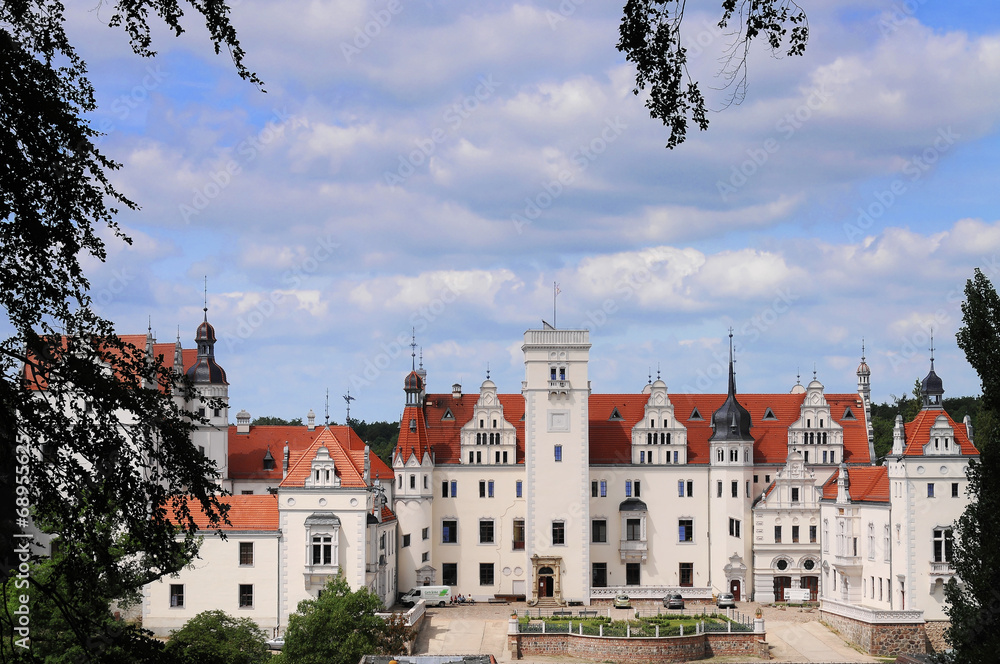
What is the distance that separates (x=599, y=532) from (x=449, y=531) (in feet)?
27.6

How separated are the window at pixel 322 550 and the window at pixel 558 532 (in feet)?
45.8

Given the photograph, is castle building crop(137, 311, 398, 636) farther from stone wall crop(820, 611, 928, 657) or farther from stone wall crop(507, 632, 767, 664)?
stone wall crop(820, 611, 928, 657)

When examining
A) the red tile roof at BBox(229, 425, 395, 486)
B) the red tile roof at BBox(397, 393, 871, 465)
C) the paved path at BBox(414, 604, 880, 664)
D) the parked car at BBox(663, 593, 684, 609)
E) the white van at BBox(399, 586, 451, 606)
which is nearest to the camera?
the paved path at BBox(414, 604, 880, 664)

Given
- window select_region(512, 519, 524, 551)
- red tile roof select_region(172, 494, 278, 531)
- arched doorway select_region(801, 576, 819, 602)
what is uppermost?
red tile roof select_region(172, 494, 278, 531)

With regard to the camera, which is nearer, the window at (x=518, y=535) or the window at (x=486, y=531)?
the window at (x=518, y=535)

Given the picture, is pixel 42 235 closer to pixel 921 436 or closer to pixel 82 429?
pixel 82 429

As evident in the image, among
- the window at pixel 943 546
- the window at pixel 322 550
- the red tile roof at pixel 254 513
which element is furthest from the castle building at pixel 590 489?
the window at pixel 943 546

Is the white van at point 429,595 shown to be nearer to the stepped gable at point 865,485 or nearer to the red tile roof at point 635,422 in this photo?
the red tile roof at point 635,422

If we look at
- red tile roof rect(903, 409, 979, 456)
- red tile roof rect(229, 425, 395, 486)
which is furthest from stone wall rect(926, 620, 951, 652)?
red tile roof rect(229, 425, 395, 486)

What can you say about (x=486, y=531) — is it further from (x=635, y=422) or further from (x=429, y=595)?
(x=635, y=422)

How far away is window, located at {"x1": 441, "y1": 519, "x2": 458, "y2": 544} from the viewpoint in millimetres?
61438

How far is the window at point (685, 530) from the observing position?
61281mm

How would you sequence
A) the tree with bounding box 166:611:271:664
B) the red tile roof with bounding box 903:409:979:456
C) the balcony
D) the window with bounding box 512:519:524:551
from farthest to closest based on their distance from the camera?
the window with bounding box 512:519:524:551
the balcony
the red tile roof with bounding box 903:409:979:456
the tree with bounding box 166:611:271:664

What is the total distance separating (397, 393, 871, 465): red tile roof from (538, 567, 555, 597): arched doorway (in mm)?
6314
